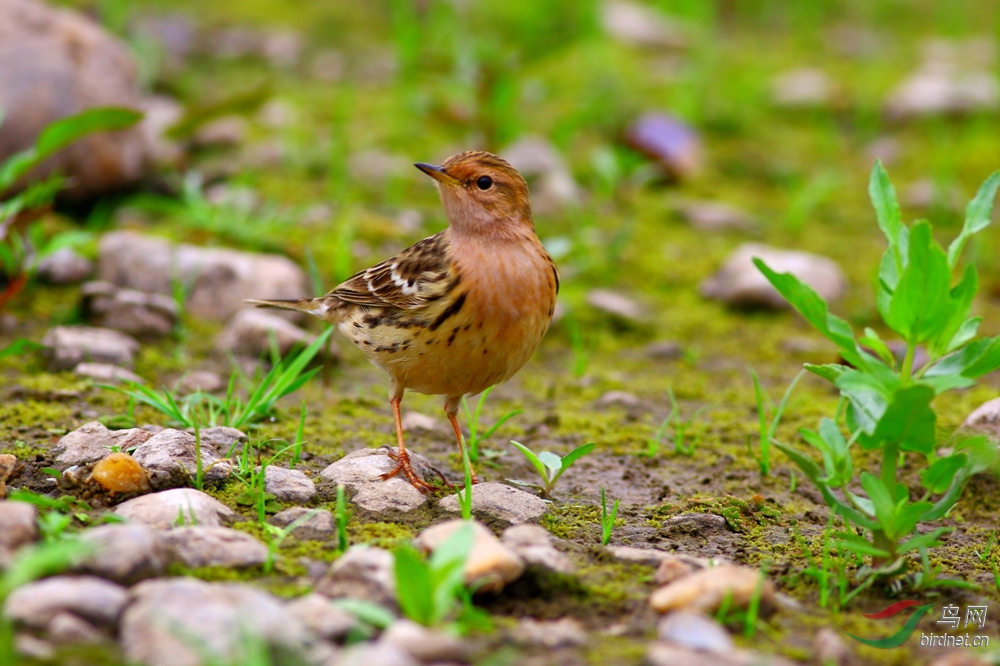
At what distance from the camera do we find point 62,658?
2707mm

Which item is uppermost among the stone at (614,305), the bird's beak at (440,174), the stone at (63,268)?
the bird's beak at (440,174)

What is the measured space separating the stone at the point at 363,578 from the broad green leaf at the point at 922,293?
1.85 metres

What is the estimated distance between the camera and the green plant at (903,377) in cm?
343

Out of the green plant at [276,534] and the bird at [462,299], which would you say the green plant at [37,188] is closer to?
→ the bird at [462,299]

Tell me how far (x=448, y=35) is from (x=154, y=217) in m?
3.59

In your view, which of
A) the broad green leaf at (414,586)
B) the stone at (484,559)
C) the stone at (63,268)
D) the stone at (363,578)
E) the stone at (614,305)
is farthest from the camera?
the stone at (614,305)

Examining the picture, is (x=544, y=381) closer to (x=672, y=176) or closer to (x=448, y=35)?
(x=672, y=176)

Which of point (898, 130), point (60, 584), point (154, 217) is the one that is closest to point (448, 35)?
point (154, 217)

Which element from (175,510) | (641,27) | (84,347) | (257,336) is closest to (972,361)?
(175,510)

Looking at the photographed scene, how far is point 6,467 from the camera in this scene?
4.03 m

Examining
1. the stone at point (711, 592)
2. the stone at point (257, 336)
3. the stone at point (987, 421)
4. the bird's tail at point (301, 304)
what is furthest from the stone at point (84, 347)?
the stone at point (987, 421)

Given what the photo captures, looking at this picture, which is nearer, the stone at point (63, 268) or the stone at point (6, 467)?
the stone at point (6, 467)

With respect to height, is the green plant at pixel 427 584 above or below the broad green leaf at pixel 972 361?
below

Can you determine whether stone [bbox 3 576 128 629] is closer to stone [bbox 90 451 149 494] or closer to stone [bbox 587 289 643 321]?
stone [bbox 90 451 149 494]
